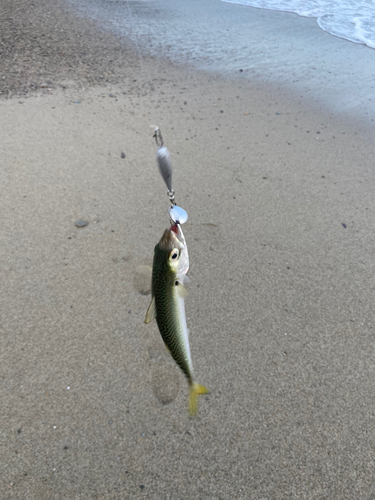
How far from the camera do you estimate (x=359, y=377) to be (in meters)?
2.31

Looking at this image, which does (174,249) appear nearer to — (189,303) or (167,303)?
(167,303)

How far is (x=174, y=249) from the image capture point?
4.20 ft

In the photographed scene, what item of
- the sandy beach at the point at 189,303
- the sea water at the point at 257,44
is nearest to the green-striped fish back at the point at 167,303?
the sandy beach at the point at 189,303

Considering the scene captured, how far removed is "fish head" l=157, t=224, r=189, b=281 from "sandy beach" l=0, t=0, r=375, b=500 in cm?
116

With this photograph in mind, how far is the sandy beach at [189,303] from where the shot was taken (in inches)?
75.4

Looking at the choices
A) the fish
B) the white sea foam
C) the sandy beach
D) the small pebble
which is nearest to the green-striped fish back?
→ the fish

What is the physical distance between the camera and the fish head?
128 cm

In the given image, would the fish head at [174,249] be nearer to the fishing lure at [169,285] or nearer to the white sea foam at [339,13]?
the fishing lure at [169,285]

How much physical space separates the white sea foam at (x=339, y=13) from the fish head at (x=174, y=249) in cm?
826

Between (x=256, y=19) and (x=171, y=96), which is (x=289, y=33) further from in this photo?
(x=171, y=96)

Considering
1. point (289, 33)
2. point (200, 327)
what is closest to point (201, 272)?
point (200, 327)

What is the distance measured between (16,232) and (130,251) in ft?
3.22

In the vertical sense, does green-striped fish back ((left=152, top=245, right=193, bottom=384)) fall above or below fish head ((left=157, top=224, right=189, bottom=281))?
below

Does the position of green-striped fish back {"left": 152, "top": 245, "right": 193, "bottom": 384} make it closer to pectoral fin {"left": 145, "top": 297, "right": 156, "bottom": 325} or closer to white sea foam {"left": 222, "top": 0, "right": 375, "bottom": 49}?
pectoral fin {"left": 145, "top": 297, "right": 156, "bottom": 325}
